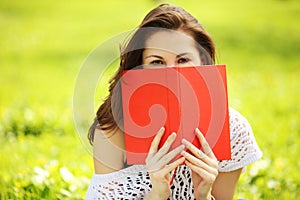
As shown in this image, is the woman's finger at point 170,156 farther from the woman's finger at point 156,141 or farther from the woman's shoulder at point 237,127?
the woman's shoulder at point 237,127

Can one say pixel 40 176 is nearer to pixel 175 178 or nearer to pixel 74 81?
pixel 175 178

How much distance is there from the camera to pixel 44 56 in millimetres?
10055

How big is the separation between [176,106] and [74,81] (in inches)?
250

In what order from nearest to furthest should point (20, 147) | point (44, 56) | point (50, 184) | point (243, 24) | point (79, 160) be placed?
point (50, 184), point (79, 160), point (20, 147), point (44, 56), point (243, 24)

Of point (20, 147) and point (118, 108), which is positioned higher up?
point (118, 108)

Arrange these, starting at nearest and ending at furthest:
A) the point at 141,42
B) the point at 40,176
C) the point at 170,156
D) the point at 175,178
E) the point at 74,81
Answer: the point at 170,156
the point at 141,42
the point at 175,178
the point at 40,176
the point at 74,81

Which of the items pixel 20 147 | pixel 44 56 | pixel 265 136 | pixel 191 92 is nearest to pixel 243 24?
pixel 44 56

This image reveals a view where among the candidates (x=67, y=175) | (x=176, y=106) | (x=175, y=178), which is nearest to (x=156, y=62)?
(x=176, y=106)

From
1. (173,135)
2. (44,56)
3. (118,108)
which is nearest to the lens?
(173,135)

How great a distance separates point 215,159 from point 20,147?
2.81 m

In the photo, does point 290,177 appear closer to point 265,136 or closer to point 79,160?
point 265,136

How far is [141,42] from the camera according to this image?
2354 mm

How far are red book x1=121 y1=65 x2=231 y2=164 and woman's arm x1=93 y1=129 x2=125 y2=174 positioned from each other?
23 cm

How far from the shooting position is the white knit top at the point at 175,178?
2.43 m
